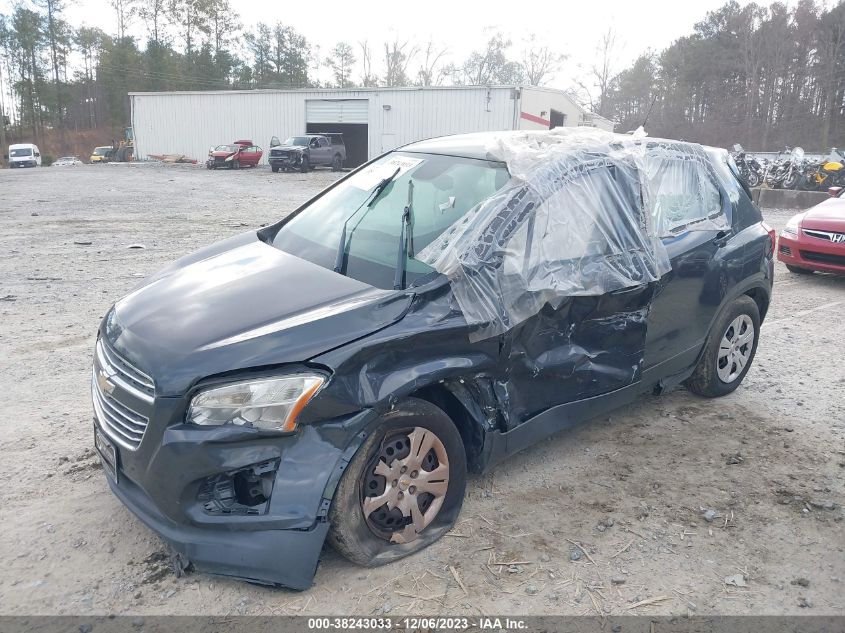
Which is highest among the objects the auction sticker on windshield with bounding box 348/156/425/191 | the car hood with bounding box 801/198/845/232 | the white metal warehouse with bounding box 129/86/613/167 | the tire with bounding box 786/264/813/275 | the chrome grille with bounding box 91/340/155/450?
the white metal warehouse with bounding box 129/86/613/167

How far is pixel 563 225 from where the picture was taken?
343cm

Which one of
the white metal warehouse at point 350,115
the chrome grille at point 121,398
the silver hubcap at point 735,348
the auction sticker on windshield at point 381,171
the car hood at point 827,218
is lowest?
the silver hubcap at point 735,348

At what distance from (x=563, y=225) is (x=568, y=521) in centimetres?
146

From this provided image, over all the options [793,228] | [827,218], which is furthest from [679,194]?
[793,228]

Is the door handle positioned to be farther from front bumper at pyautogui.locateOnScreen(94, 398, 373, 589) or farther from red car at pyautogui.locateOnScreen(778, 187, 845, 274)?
red car at pyautogui.locateOnScreen(778, 187, 845, 274)

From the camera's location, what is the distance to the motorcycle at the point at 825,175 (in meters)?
18.5

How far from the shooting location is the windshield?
3.27m

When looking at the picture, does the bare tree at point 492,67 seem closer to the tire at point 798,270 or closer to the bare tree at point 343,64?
the bare tree at point 343,64

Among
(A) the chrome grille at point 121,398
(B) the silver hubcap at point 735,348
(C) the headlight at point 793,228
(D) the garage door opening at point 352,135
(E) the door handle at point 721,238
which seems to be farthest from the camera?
(D) the garage door opening at point 352,135

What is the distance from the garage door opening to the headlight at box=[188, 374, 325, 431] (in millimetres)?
34242

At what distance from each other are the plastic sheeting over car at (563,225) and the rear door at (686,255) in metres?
0.02

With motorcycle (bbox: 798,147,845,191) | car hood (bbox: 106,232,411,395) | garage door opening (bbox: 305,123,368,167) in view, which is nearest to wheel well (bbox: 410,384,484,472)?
car hood (bbox: 106,232,411,395)

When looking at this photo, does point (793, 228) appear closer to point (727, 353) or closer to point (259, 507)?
point (727, 353)

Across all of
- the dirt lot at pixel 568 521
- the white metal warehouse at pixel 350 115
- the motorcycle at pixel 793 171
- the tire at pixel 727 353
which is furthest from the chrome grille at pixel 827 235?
the white metal warehouse at pixel 350 115
